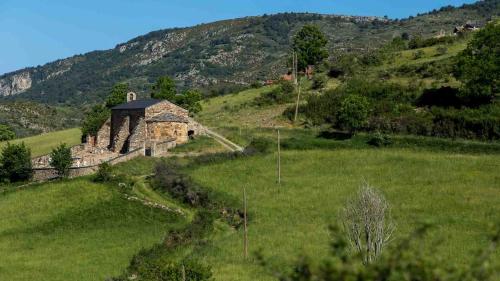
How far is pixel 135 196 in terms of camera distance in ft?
173

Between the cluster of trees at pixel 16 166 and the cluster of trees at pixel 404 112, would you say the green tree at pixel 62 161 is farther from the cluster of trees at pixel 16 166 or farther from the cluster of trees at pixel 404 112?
the cluster of trees at pixel 404 112

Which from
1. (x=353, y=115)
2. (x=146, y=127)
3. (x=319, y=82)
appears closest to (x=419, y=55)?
(x=319, y=82)

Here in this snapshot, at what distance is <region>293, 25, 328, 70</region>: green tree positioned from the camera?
101188 mm

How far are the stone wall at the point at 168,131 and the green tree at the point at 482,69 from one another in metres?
26.9

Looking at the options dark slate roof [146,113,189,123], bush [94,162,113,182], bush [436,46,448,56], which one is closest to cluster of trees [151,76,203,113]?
dark slate roof [146,113,189,123]

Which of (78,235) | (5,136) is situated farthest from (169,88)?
(78,235)

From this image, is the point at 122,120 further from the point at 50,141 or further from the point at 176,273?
the point at 176,273

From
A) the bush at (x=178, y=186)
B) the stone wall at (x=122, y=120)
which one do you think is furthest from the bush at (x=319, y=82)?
the bush at (x=178, y=186)

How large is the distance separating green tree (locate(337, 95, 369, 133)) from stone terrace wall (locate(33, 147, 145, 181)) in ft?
60.9

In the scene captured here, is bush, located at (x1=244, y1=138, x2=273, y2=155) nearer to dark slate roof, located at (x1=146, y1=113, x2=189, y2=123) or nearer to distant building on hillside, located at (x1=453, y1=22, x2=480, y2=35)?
dark slate roof, located at (x1=146, y1=113, x2=189, y2=123)

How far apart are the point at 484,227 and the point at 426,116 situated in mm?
25791

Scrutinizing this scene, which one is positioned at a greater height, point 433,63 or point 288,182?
point 433,63

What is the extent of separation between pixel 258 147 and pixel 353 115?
932 centimetres

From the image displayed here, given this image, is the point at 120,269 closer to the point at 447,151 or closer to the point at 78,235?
the point at 78,235
